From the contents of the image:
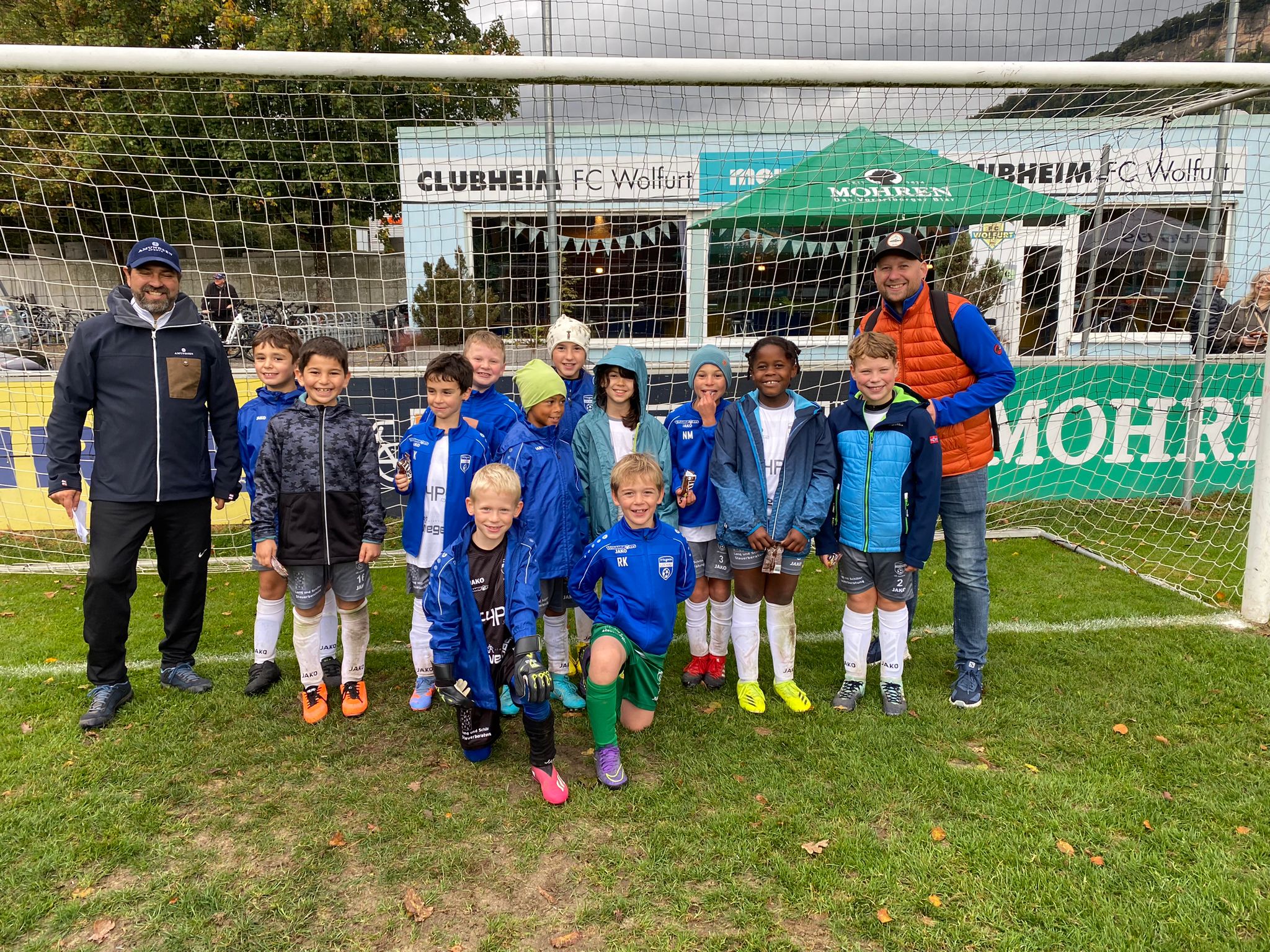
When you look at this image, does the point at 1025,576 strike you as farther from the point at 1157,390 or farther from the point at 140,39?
the point at 140,39

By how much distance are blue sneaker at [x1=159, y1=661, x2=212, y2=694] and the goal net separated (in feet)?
8.01

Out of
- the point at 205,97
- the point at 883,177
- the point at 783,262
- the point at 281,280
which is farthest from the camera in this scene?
the point at 205,97

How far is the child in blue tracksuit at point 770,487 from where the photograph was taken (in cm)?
326

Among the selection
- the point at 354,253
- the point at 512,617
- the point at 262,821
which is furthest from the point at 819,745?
the point at 354,253

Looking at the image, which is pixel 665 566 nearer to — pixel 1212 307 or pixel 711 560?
pixel 711 560

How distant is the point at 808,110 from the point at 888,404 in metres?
2.29

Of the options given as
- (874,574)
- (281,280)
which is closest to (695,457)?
(874,574)

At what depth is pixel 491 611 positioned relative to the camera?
2.81m

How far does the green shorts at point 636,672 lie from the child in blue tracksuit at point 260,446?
155 cm

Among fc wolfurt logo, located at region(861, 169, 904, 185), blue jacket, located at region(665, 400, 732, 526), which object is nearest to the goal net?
fc wolfurt logo, located at region(861, 169, 904, 185)

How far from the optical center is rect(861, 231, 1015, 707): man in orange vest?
10.7 ft

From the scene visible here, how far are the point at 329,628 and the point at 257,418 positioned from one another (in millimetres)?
1154

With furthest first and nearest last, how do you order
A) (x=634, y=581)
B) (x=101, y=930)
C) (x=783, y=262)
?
(x=783, y=262) < (x=634, y=581) < (x=101, y=930)

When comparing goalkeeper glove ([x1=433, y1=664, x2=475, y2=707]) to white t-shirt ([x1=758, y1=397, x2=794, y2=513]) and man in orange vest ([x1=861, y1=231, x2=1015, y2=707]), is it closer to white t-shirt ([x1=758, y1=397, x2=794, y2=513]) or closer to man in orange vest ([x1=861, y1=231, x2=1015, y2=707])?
white t-shirt ([x1=758, y1=397, x2=794, y2=513])
